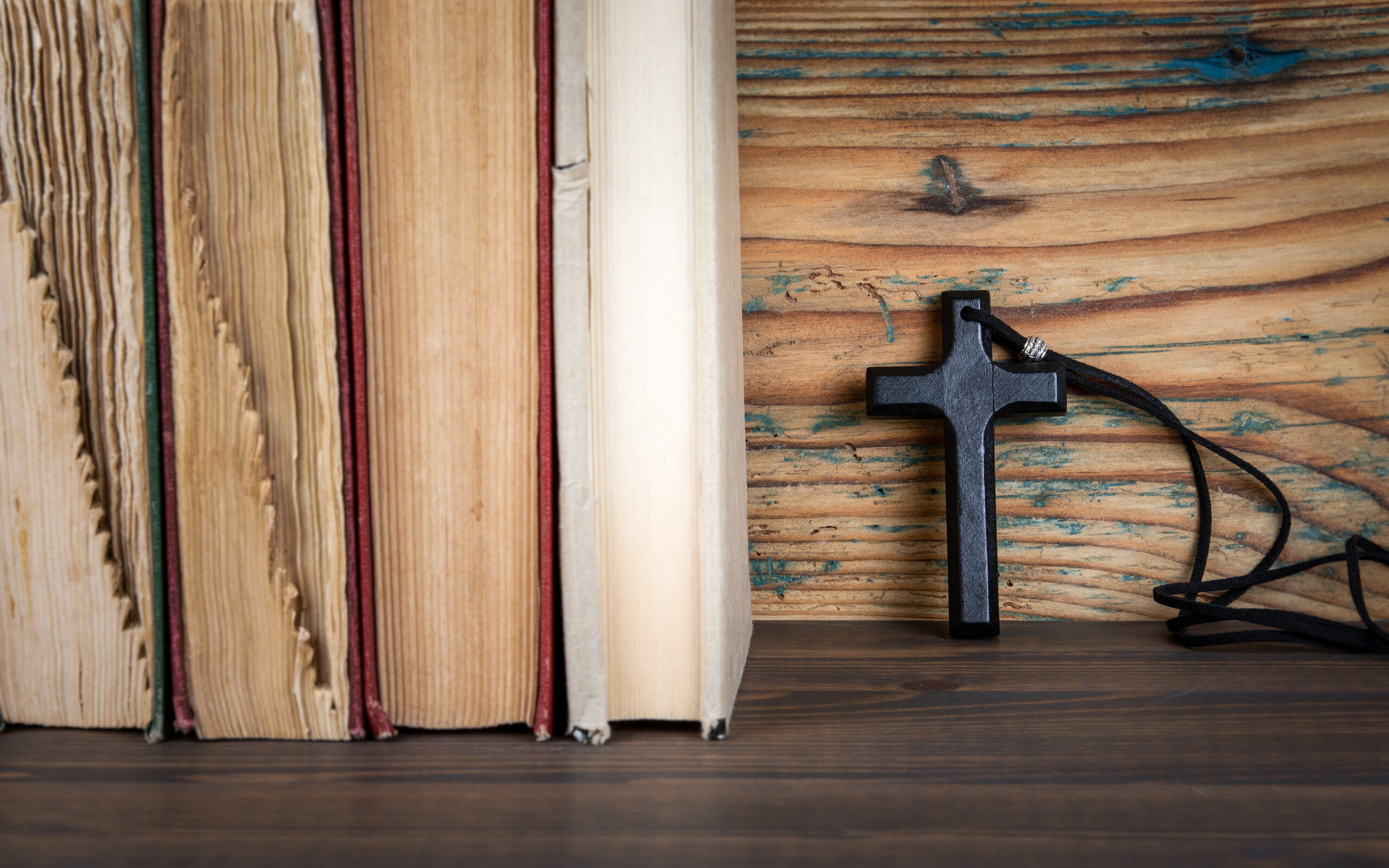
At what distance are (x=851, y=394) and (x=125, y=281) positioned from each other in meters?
0.55

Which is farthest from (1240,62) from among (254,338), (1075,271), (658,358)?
(254,338)

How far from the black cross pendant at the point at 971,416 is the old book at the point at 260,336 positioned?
420mm

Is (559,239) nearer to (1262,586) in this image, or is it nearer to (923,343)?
(923,343)

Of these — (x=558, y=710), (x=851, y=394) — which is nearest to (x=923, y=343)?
(x=851, y=394)

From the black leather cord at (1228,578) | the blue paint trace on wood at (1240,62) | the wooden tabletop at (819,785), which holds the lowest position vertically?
the wooden tabletop at (819,785)

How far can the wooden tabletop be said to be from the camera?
0.40 m

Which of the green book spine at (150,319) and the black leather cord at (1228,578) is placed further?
the black leather cord at (1228,578)

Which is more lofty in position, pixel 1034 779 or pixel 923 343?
pixel 923 343

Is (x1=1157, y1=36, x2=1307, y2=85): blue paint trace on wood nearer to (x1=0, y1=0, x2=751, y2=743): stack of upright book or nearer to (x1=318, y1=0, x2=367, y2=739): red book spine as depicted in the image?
(x1=0, y1=0, x2=751, y2=743): stack of upright book

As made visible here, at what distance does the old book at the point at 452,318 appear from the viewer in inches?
20.1

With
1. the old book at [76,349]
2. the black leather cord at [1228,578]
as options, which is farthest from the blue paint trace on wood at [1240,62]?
the old book at [76,349]

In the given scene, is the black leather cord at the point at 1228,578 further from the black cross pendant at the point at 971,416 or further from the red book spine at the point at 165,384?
the red book spine at the point at 165,384

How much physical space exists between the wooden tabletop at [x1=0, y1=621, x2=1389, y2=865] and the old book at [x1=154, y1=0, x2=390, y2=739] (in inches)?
3.4

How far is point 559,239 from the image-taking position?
51cm
